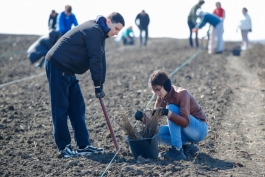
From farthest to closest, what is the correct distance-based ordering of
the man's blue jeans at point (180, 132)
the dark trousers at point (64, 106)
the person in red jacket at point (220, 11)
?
the person in red jacket at point (220, 11)
the dark trousers at point (64, 106)
the man's blue jeans at point (180, 132)

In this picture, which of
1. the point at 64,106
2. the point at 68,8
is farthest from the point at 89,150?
the point at 68,8

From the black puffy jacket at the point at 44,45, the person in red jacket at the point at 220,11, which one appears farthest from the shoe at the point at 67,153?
the person in red jacket at the point at 220,11

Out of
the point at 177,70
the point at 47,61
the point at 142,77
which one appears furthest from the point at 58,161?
the point at 177,70

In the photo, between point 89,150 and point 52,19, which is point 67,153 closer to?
point 89,150

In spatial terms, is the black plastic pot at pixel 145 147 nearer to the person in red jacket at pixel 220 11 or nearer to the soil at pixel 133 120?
the soil at pixel 133 120

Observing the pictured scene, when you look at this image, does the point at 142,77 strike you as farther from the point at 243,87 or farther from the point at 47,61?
the point at 47,61

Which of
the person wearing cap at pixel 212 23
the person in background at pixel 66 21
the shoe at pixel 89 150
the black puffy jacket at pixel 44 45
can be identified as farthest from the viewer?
the person wearing cap at pixel 212 23

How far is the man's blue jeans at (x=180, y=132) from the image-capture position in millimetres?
6324

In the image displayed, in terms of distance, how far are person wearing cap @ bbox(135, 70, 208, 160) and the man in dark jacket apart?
2.43ft

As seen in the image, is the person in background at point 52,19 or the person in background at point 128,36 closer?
the person in background at point 52,19

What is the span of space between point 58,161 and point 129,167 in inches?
41.6

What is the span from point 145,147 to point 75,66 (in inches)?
53.6

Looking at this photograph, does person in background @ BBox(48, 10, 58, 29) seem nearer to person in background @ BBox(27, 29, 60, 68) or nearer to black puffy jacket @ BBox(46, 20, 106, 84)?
person in background @ BBox(27, 29, 60, 68)

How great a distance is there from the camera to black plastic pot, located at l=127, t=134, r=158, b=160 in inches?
244
